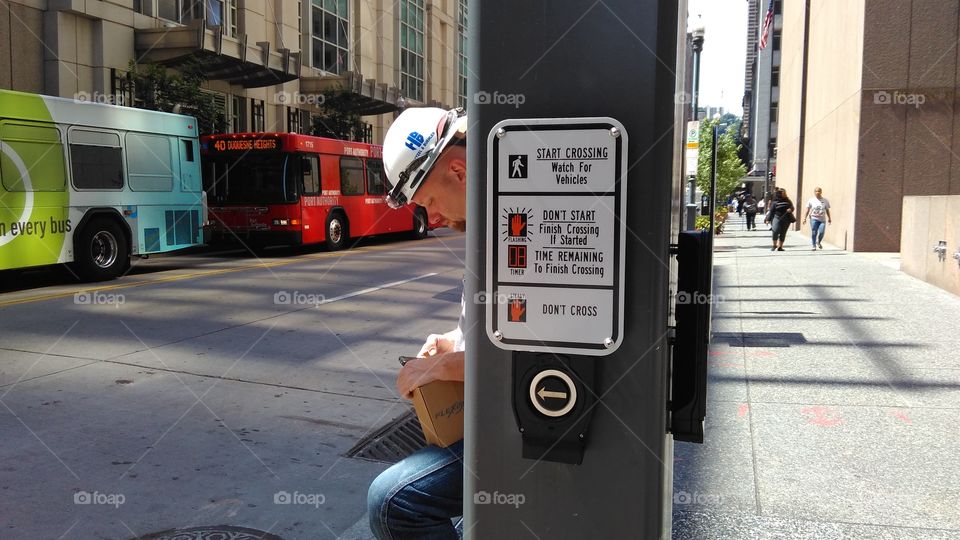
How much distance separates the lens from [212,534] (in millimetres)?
3621

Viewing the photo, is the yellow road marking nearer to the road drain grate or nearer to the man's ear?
the road drain grate

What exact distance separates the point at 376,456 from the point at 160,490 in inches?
48.7

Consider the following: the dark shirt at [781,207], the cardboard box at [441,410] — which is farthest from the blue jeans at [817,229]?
the cardboard box at [441,410]

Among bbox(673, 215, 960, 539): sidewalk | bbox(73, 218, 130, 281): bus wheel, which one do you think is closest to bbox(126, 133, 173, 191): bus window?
bbox(73, 218, 130, 281): bus wheel

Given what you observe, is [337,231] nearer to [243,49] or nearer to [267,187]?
[267,187]

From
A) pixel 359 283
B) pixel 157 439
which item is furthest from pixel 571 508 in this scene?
pixel 359 283

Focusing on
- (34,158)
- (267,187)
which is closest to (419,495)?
(34,158)

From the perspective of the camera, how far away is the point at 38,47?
19.8 m

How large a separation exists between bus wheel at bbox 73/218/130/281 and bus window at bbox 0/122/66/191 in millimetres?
905

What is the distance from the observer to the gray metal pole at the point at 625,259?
1.27 m

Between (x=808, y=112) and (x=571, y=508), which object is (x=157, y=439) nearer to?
(x=571, y=508)

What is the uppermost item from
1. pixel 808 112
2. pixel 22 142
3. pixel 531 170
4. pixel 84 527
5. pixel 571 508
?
pixel 808 112

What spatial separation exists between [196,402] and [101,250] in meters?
9.25

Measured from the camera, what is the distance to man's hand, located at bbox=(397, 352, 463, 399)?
1.84 m
